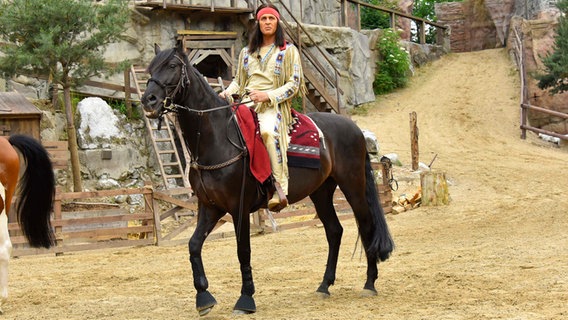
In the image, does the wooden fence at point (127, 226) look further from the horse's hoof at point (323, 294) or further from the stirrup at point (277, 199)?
the stirrup at point (277, 199)

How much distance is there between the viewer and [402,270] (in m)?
9.94

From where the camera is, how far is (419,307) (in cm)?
741

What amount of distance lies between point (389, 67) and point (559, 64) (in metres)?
7.57

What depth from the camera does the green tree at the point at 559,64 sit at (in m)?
26.0

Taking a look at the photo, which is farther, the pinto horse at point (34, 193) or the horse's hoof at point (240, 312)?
the pinto horse at point (34, 193)

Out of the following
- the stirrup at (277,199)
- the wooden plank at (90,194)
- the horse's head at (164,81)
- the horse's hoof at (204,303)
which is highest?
the horse's head at (164,81)

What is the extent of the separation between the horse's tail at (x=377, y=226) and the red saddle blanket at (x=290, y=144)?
952mm

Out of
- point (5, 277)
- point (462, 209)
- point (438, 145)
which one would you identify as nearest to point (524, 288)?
point (5, 277)

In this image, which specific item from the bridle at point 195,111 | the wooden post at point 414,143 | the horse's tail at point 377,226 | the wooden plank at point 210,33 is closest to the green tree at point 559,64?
the wooden post at point 414,143

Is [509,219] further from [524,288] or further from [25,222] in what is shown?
[25,222]

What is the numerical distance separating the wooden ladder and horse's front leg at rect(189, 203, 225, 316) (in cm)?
1297

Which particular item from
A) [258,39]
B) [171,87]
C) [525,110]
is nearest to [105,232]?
[258,39]

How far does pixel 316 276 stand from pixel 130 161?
12.7m

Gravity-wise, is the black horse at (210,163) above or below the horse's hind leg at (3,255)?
above
